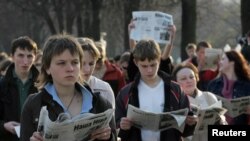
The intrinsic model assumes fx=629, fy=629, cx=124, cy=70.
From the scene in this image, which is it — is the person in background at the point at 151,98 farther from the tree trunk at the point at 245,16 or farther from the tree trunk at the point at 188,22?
the tree trunk at the point at 188,22

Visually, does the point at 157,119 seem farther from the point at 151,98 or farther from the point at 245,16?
the point at 245,16

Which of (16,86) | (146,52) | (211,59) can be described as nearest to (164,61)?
(146,52)

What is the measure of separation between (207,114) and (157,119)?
1.14 m

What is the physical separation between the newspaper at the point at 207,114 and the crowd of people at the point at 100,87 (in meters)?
0.09

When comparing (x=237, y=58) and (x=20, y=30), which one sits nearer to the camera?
(x=237, y=58)

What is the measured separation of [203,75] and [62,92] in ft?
22.5

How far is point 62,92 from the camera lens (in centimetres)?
438

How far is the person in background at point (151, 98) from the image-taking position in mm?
5566

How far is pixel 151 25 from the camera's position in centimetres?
841

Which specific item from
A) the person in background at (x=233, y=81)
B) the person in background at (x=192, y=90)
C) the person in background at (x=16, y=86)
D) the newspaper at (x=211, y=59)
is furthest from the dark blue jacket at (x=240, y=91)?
the newspaper at (x=211, y=59)

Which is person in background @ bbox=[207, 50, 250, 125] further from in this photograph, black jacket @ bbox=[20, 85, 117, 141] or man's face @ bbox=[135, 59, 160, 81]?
black jacket @ bbox=[20, 85, 117, 141]

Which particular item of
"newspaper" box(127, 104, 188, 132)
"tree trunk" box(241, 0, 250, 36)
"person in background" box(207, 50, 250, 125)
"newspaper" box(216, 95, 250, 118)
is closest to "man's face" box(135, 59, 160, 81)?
"newspaper" box(127, 104, 188, 132)

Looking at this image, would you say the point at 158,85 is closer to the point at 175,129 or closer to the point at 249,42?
the point at 175,129

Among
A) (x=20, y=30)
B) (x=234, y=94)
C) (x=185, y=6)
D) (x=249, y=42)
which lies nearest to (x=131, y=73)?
(x=234, y=94)
